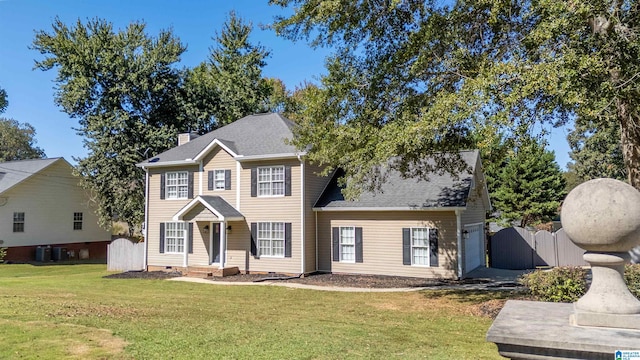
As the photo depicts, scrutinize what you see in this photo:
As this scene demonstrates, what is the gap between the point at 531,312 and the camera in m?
4.62

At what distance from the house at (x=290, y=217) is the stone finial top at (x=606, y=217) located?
12.6m

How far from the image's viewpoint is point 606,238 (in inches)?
156

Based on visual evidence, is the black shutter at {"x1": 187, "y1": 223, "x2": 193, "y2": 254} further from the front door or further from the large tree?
the large tree

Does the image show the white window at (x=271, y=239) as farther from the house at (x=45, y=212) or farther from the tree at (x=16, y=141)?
the tree at (x=16, y=141)

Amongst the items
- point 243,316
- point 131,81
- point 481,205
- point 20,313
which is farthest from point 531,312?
point 131,81

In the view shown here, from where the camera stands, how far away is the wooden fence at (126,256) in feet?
72.3

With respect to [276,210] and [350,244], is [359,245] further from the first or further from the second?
[276,210]

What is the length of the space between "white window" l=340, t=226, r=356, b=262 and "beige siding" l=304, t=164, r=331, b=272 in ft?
4.28

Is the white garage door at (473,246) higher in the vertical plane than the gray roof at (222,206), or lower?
→ lower

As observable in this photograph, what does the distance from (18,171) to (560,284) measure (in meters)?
31.4

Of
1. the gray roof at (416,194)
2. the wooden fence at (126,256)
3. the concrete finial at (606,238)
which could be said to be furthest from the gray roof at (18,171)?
the concrete finial at (606,238)

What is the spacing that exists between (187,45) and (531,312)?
3125 cm

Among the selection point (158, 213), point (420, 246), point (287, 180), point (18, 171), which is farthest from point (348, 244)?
point (18, 171)

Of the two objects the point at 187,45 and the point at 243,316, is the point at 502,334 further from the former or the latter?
the point at 187,45
